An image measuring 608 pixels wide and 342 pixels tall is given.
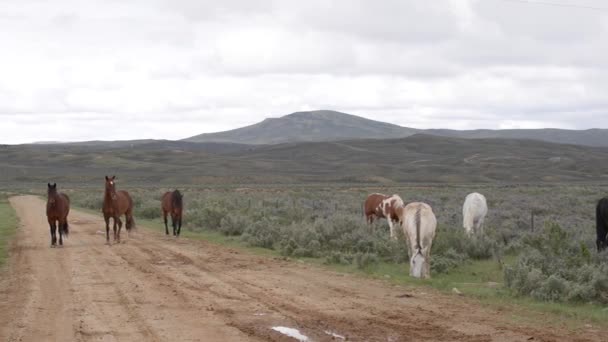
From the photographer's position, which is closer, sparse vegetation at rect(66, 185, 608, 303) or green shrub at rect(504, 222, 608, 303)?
green shrub at rect(504, 222, 608, 303)

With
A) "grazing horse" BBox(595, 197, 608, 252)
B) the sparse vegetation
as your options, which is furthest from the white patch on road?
"grazing horse" BBox(595, 197, 608, 252)

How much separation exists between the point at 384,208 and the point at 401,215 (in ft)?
5.65

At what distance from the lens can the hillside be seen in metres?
104

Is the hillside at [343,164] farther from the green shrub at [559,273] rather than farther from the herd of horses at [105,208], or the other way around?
the green shrub at [559,273]

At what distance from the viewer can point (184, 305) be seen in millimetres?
11211

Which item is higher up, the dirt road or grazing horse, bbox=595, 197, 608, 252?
grazing horse, bbox=595, 197, 608, 252

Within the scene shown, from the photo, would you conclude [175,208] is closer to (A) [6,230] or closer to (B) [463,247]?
(A) [6,230]

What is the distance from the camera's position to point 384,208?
77.9 ft

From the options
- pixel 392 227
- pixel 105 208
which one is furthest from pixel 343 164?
pixel 105 208

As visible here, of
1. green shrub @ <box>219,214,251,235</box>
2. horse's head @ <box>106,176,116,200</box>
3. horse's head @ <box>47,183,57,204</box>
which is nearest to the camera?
horse's head @ <box>47,183,57,204</box>

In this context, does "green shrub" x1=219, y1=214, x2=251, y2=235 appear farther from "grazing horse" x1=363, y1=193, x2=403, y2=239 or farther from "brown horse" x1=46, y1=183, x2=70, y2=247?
"brown horse" x1=46, y1=183, x2=70, y2=247

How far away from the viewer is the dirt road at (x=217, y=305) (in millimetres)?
9305

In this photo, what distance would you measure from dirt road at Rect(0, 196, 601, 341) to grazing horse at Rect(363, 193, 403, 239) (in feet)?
21.5

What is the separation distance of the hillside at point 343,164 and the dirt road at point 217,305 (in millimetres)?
80984
